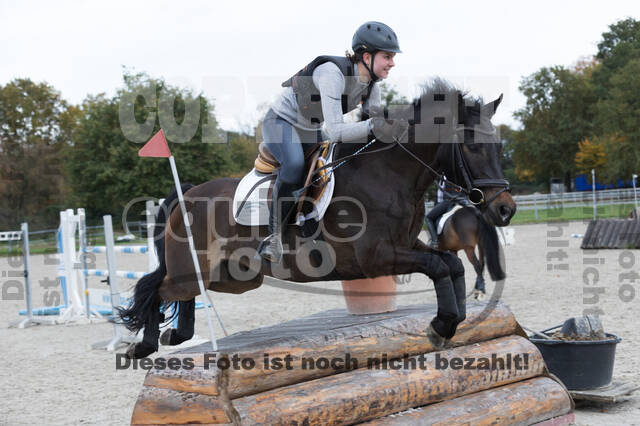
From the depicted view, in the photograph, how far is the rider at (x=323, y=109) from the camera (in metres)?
3.27

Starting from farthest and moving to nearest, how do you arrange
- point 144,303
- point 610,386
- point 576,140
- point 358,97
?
point 576,140 → point 610,386 → point 144,303 → point 358,97

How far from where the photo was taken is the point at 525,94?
48062 millimetres

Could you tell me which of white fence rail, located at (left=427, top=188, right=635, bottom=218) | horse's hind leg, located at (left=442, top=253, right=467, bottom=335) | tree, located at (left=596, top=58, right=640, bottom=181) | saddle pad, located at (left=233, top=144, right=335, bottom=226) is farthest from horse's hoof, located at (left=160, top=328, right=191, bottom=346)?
tree, located at (left=596, top=58, right=640, bottom=181)

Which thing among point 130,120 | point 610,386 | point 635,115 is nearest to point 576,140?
point 635,115

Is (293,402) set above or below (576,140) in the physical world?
below

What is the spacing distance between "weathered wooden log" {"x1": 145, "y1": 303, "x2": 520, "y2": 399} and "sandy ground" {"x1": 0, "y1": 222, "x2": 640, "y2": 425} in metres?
1.00

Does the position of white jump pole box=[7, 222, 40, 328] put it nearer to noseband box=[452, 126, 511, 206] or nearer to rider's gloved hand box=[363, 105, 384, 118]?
rider's gloved hand box=[363, 105, 384, 118]

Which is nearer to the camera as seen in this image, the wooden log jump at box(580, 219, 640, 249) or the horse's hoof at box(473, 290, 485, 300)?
the horse's hoof at box(473, 290, 485, 300)

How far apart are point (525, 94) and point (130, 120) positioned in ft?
103

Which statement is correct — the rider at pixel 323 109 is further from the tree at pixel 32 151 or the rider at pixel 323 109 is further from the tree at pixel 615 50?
the tree at pixel 615 50

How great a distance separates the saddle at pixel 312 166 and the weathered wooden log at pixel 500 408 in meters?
1.25

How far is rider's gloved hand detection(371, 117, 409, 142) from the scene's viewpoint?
333cm

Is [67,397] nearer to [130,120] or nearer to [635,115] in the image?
[130,120]

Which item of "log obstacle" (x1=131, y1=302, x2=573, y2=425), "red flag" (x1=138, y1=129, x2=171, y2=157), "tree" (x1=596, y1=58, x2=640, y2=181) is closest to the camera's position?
"log obstacle" (x1=131, y1=302, x2=573, y2=425)
